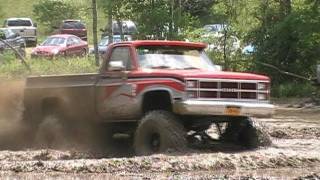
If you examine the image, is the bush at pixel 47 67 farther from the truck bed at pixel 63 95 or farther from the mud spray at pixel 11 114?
the truck bed at pixel 63 95

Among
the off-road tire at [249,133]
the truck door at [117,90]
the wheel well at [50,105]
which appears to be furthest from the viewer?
the wheel well at [50,105]

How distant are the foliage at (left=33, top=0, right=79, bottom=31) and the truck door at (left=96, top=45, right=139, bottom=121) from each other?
40.6 m

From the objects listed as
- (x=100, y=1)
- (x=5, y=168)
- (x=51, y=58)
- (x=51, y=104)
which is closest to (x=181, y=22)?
(x=100, y=1)

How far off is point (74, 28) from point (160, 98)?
3657cm

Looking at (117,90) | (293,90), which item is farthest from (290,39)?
(117,90)

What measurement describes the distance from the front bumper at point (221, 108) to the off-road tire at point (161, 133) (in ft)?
0.80

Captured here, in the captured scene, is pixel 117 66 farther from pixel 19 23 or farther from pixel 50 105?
pixel 19 23

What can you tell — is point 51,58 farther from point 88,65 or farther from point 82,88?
point 82,88

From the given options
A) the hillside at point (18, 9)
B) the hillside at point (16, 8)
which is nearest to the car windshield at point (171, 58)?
the hillside at point (18, 9)

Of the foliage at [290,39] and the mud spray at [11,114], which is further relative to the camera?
the foliage at [290,39]

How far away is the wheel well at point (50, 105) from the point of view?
574 inches

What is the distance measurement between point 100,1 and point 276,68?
7859 mm

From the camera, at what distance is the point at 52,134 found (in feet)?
47.2

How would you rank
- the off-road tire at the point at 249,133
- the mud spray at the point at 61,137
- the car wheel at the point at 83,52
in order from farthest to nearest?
the car wheel at the point at 83,52, the mud spray at the point at 61,137, the off-road tire at the point at 249,133
